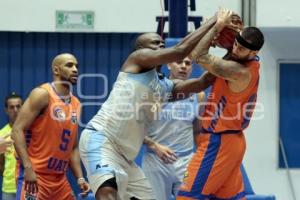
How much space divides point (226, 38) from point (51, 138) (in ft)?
7.48

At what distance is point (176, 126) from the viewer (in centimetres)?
748

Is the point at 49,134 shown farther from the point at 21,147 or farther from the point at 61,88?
the point at 61,88

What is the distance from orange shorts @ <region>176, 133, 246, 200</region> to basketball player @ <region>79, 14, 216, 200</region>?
0.48 meters

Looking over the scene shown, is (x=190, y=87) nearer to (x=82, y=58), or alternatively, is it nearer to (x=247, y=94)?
(x=247, y=94)

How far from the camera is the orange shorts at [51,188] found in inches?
284

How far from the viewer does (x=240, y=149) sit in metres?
5.93

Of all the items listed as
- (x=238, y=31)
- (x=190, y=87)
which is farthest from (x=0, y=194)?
(x=238, y=31)

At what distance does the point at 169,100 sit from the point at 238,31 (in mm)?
1026

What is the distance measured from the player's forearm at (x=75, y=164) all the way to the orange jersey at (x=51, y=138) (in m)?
0.18

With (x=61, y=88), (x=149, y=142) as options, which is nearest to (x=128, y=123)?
(x=149, y=142)

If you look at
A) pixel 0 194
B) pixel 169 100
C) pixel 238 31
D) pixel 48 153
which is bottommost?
pixel 0 194

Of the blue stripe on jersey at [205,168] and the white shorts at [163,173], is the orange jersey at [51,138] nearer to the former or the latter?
the white shorts at [163,173]

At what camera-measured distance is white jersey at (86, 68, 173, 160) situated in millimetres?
6047

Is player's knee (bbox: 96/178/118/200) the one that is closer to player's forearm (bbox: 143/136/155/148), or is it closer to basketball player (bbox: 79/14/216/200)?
basketball player (bbox: 79/14/216/200)
